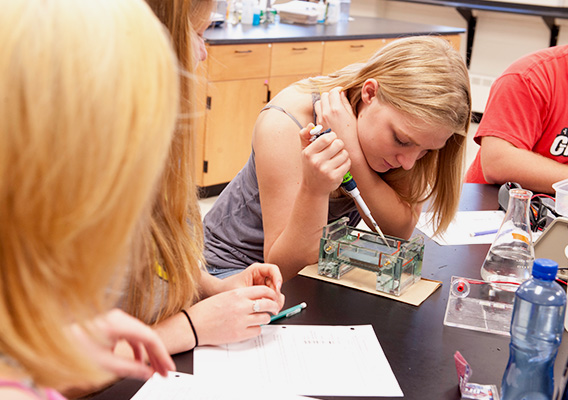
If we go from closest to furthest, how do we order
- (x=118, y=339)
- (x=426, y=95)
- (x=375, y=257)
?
(x=118, y=339), (x=375, y=257), (x=426, y=95)

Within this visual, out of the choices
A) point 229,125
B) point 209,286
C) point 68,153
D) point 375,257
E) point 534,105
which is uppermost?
point 68,153

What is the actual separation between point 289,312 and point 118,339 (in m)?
0.47

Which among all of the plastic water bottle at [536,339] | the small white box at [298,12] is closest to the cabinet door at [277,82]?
the small white box at [298,12]

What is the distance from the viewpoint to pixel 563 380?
1.02 m

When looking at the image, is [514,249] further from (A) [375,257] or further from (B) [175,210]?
(B) [175,210]

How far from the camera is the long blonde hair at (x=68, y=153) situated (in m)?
0.45

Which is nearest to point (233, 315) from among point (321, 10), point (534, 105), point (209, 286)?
point (209, 286)

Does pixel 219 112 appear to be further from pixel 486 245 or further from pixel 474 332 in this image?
pixel 474 332

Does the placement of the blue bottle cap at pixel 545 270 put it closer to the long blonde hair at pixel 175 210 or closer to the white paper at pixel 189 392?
the white paper at pixel 189 392

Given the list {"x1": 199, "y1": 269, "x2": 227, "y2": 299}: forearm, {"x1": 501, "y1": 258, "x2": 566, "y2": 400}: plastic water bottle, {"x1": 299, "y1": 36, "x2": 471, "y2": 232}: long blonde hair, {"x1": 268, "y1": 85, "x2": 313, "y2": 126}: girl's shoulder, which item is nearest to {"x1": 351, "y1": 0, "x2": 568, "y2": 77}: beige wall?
{"x1": 299, "y1": 36, "x2": 471, "y2": 232}: long blonde hair

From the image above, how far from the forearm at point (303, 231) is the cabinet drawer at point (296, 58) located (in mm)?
2565

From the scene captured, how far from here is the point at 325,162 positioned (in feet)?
4.35

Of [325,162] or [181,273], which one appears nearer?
[181,273]

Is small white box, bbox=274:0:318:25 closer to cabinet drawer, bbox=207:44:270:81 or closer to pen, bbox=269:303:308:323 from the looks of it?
cabinet drawer, bbox=207:44:270:81
